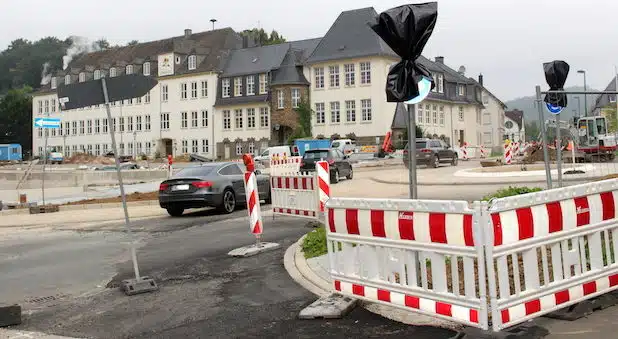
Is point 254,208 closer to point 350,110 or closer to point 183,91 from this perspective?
point 350,110

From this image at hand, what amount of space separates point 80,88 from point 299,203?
4927 mm

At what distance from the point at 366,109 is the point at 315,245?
5261cm

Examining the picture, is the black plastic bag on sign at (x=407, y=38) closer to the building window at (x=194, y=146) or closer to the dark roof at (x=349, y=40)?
the dark roof at (x=349, y=40)

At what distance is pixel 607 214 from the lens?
5305 millimetres

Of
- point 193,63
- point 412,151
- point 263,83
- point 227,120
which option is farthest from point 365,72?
point 412,151

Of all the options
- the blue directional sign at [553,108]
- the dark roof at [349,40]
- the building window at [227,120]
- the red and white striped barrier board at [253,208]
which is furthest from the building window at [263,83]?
the blue directional sign at [553,108]

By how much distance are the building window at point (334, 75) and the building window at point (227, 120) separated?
1405 centimetres

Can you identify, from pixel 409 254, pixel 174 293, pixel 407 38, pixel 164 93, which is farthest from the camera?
pixel 164 93

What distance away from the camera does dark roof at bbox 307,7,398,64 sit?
60531 millimetres

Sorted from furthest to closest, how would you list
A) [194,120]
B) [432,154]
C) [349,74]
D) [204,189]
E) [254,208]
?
[194,120] < [349,74] < [432,154] < [204,189] < [254,208]

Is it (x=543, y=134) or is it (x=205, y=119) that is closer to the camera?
(x=543, y=134)

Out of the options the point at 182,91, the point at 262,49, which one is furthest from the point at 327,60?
the point at 182,91

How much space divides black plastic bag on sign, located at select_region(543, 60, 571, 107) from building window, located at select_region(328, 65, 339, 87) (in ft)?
176

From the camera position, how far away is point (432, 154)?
36.7 meters
